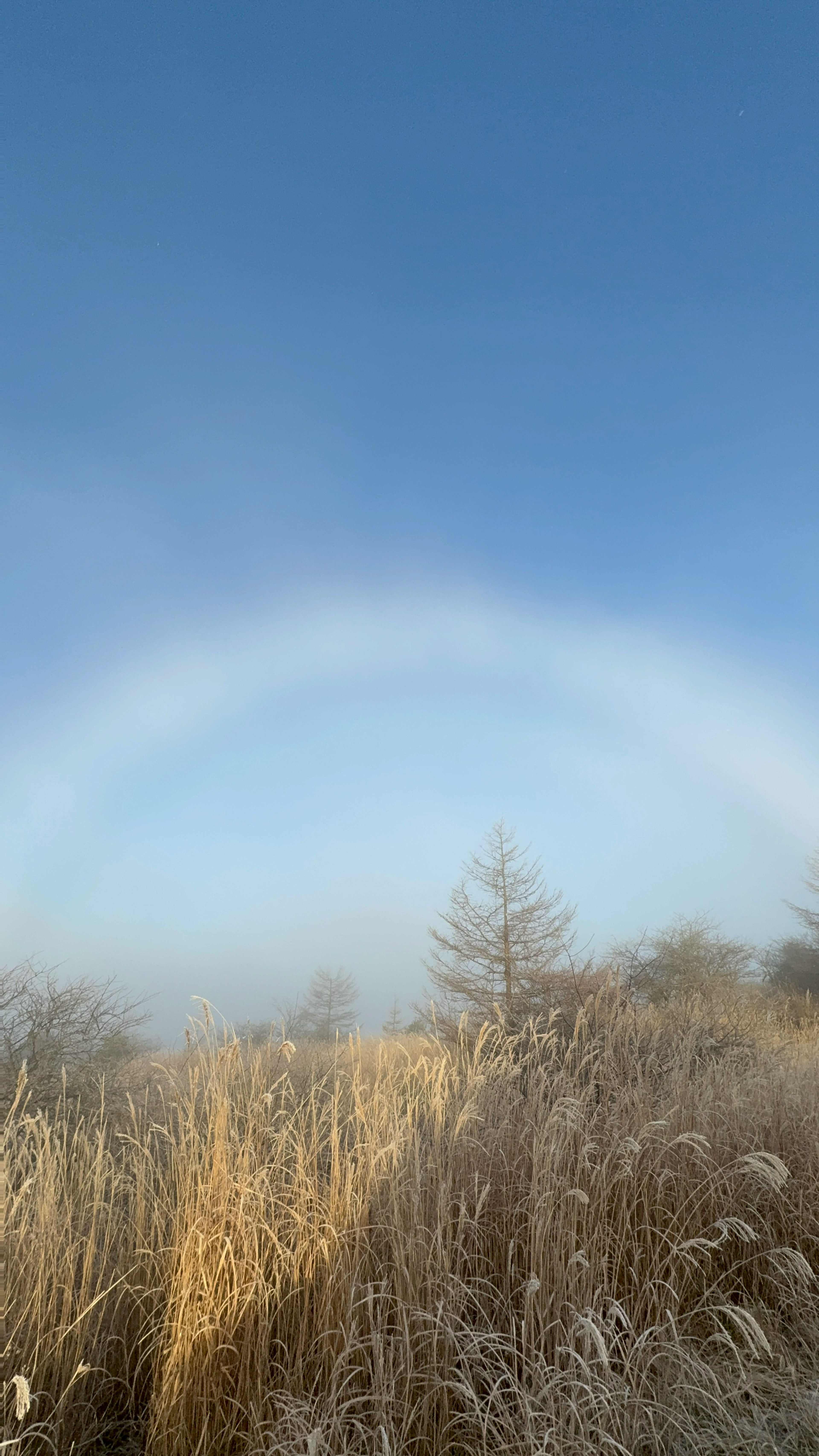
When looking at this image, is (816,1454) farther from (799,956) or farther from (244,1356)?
(799,956)

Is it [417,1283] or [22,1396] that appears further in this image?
[417,1283]

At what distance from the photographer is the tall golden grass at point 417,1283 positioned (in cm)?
255

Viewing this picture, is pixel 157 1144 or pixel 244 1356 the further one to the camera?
pixel 157 1144

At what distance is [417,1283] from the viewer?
287 cm

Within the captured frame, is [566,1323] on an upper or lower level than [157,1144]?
lower

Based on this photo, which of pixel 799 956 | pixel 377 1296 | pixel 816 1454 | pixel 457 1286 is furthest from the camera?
pixel 799 956

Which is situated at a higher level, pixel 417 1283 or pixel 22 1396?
pixel 22 1396

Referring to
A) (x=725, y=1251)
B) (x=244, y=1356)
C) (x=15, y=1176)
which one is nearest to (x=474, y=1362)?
(x=244, y=1356)

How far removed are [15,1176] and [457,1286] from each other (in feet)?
9.26

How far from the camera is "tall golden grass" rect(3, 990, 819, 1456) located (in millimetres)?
2555

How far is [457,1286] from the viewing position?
10.1 ft

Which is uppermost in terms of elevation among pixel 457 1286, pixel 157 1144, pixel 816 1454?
pixel 157 1144

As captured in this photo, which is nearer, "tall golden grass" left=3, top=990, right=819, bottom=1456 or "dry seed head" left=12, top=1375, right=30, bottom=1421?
"dry seed head" left=12, top=1375, right=30, bottom=1421

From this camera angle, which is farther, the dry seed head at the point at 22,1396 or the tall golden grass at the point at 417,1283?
the tall golden grass at the point at 417,1283
